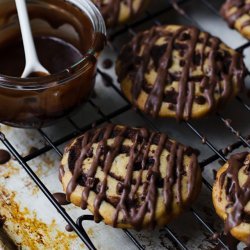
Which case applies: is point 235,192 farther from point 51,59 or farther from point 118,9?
point 118,9

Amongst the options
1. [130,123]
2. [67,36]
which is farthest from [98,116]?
[67,36]

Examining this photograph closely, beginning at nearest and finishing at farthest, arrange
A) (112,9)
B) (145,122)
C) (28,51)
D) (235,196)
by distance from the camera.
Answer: (235,196) → (28,51) → (145,122) → (112,9)

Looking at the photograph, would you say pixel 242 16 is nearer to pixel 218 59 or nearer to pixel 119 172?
pixel 218 59

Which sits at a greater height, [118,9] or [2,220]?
[118,9]

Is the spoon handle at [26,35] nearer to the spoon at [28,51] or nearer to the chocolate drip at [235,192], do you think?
the spoon at [28,51]

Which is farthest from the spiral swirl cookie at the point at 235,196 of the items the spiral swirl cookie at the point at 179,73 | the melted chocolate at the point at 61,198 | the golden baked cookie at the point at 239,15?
the golden baked cookie at the point at 239,15

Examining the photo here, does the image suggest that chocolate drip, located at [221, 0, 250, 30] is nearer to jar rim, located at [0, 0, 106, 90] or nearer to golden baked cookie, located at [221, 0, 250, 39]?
golden baked cookie, located at [221, 0, 250, 39]

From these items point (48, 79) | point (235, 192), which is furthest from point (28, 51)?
point (235, 192)
